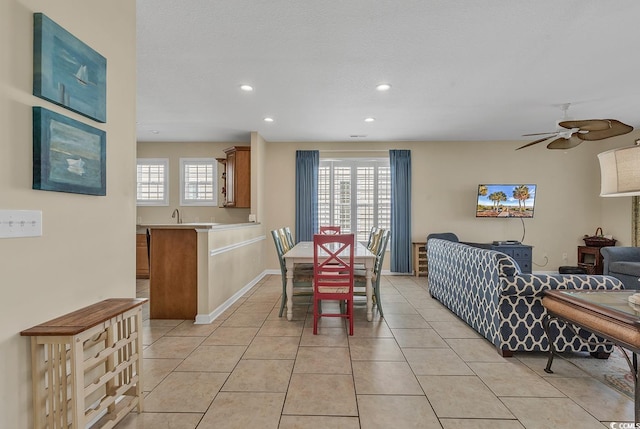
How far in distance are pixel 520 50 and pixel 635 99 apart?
2.58m

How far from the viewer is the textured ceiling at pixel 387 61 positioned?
2.31 meters

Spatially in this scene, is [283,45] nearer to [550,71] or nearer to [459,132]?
[550,71]

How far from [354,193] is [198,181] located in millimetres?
3190

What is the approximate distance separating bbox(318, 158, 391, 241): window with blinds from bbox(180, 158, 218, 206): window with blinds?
2181 mm

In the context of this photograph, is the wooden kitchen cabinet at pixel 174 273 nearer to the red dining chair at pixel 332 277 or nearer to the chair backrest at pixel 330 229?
the red dining chair at pixel 332 277

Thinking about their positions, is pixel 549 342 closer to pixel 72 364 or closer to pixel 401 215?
pixel 72 364

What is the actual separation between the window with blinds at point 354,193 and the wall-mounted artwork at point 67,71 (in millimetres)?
4881

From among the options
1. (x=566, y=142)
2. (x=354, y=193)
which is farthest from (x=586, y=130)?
(x=354, y=193)

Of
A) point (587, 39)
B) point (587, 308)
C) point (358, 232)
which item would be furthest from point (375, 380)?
point (358, 232)

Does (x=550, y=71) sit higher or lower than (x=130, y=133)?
higher

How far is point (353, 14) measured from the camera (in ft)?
7.65

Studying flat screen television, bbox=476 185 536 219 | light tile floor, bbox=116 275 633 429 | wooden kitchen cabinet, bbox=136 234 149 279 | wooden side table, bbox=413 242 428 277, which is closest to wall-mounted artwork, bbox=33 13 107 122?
light tile floor, bbox=116 275 633 429

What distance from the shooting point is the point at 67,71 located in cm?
153

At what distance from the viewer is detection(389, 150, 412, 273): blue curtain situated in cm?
627
